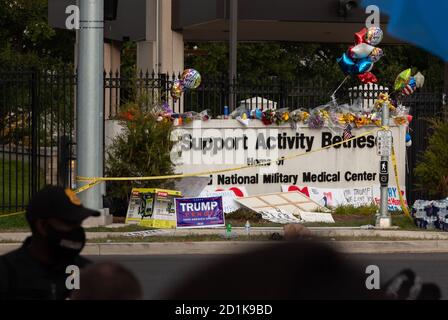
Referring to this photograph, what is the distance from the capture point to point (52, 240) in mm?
4316

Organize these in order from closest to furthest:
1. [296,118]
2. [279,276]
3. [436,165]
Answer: [279,276], [436,165], [296,118]

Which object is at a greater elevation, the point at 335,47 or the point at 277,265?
the point at 335,47

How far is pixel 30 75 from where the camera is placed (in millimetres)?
17625

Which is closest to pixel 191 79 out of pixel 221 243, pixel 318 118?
pixel 318 118

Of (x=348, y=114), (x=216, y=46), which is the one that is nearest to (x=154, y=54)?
(x=348, y=114)

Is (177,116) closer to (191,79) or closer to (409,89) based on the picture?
(191,79)

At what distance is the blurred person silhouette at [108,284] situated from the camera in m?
2.97

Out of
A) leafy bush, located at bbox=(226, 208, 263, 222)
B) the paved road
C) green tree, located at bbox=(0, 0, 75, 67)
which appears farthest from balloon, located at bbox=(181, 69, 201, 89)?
green tree, located at bbox=(0, 0, 75, 67)

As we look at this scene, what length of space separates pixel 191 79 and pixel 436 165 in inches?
180

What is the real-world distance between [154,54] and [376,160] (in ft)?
25.7

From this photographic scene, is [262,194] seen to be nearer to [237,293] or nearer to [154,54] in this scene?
[154,54]

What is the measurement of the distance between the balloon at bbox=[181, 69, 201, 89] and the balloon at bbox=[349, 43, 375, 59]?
10.5 feet

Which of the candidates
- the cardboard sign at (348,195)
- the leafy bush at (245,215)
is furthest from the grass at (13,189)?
the cardboard sign at (348,195)

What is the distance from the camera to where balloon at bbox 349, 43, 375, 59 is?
20.1m
